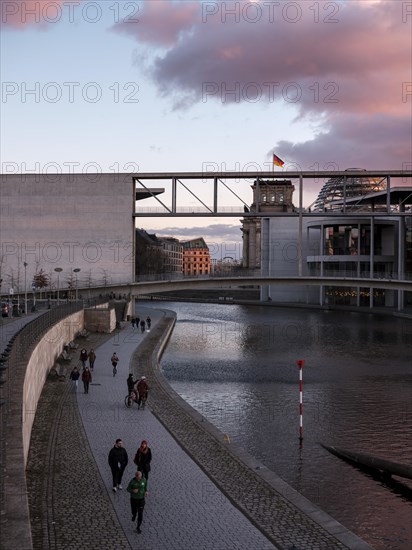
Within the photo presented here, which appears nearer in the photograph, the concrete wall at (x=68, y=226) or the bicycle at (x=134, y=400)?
the bicycle at (x=134, y=400)

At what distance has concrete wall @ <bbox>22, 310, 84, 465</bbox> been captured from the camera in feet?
57.0

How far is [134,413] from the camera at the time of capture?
22.5m

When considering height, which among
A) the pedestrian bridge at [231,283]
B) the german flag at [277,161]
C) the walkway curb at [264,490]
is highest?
the german flag at [277,161]

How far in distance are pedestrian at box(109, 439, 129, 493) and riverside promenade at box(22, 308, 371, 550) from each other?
0.82ft

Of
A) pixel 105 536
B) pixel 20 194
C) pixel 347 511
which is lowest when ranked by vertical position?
pixel 347 511

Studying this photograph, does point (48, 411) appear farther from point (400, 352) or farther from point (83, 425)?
point (400, 352)

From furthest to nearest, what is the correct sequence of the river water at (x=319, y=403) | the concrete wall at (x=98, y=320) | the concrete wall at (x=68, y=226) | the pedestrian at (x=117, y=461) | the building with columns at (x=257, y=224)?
the building with columns at (x=257, y=224)
the concrete wall at (x=68, y=226)
the concrete wall at (x=98, y=320)
the river water at (x=319, y=403)
the pedestrian at (x=117, y=461)

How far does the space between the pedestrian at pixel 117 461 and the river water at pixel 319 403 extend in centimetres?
505

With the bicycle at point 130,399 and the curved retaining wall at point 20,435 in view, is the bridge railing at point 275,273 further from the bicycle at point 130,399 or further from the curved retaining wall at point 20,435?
the bicycle at point 130,399

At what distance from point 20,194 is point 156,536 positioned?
201 feet

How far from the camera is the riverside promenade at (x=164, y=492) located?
37.7 feet

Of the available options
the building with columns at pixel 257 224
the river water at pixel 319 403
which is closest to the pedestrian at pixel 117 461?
the river water at pixel 319 403

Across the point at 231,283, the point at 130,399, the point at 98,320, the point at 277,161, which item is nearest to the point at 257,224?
the point at 277,161

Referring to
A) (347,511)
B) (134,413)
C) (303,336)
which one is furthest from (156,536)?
(303,336)
